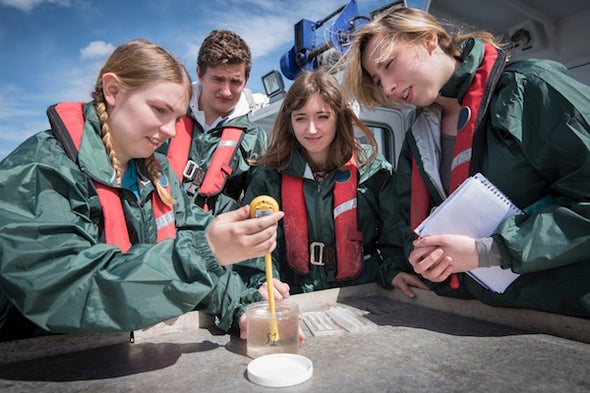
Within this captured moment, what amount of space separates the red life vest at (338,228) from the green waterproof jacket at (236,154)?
0.53 meters

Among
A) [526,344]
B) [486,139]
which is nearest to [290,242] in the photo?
[486,139]

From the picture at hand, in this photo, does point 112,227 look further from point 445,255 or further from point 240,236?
point 445,255

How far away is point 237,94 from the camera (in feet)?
9.97

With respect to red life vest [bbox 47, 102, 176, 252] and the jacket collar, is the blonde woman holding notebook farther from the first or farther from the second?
red life vest [bbox 47, 102, 176, 252]

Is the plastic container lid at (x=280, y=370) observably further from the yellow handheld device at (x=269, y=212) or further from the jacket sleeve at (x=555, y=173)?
the jacket sleeve at (x=555, y=173)

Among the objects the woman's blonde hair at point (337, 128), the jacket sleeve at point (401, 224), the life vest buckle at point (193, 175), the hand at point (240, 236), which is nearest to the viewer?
the hand at point (240, 236)

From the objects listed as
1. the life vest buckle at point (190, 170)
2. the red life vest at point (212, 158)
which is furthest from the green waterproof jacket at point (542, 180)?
the life vest buckle at point (190, 170)

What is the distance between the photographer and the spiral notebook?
1358 millimetres

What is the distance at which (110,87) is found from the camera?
1521 millimetres

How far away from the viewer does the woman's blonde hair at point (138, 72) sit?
1.49 meters

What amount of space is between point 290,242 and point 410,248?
752 mm

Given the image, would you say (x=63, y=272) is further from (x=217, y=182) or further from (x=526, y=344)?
(x=217, y=182)

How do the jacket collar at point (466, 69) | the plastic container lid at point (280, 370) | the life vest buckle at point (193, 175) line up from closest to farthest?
1. the plastic container lid at point (280, 370)
2. the jacket collar at point (466, 69)
3. the life vest buckle at point (193, 175)

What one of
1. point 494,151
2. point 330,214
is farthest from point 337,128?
point 494,151
